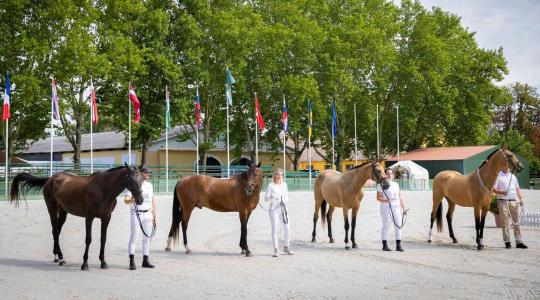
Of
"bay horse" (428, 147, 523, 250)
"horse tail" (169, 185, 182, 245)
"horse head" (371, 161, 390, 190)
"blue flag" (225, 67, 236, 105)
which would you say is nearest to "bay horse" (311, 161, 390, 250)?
"horse head" (371, 161, 390, 190)

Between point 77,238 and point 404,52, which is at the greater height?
point 404,52

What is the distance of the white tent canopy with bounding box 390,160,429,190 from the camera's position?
59281 mm

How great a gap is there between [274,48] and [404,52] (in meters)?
19.9

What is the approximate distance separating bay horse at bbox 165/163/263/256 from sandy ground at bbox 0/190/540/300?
0.75 meters

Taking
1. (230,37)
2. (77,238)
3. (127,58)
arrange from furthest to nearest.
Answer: (230,37), (127,58), (77,238)

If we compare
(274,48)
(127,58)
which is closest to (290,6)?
(274,48)

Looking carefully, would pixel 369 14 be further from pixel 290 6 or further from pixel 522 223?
pixel 522 223

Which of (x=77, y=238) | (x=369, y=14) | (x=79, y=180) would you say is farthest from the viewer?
(x=369, y=14)

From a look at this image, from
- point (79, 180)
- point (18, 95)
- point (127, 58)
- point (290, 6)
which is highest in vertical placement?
point (290, 6)

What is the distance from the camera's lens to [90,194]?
1180cm

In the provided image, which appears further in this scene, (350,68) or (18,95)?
(350,68)

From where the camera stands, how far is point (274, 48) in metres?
56.6

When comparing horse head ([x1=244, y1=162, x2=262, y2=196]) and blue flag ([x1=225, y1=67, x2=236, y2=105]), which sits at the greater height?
blue flag ([x1=225, y1=67, x2=236, y2=105])

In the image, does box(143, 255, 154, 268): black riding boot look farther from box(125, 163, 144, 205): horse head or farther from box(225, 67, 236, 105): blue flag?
box(225, 67, 236, 105): blue flag
